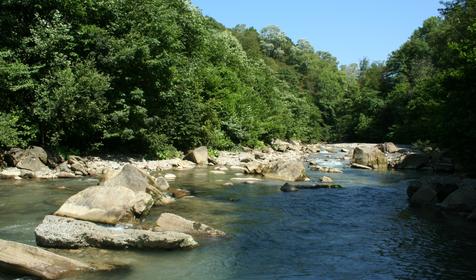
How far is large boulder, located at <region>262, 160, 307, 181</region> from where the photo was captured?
25.0m

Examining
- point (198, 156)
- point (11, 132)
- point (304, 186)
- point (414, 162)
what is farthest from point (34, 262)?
point (414, 162)

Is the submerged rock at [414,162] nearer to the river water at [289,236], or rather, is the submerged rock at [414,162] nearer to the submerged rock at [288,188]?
the river water at [289,236]

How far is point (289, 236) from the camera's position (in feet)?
42.4

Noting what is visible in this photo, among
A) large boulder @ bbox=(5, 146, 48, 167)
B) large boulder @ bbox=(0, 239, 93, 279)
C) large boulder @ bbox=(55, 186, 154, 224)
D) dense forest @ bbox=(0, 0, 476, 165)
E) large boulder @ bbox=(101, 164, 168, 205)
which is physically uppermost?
dense forest @ bbox=(0, 0, 476, 165)

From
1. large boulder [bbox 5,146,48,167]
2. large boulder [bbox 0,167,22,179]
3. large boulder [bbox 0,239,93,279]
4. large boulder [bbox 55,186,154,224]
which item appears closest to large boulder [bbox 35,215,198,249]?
large boulder [bbox 0,239,93,279]

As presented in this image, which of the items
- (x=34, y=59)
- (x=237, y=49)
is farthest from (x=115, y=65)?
(x=237, y=49)

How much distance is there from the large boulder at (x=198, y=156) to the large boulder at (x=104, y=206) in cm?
1730

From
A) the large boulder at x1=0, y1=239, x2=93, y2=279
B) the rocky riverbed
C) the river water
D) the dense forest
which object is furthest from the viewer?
the dense forest

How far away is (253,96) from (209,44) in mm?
9594

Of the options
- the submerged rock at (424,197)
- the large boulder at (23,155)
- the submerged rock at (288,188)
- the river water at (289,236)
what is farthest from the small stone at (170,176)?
the submerged rock at (424,197)

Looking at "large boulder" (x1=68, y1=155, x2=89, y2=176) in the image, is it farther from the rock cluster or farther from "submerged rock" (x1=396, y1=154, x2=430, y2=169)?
"submerged rock" (x1=396, y1=154, x2=430, y2=169)

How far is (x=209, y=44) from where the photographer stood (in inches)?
1929

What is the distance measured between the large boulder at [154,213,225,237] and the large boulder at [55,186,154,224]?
4.26 ft

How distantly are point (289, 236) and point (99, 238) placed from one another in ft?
17.3
